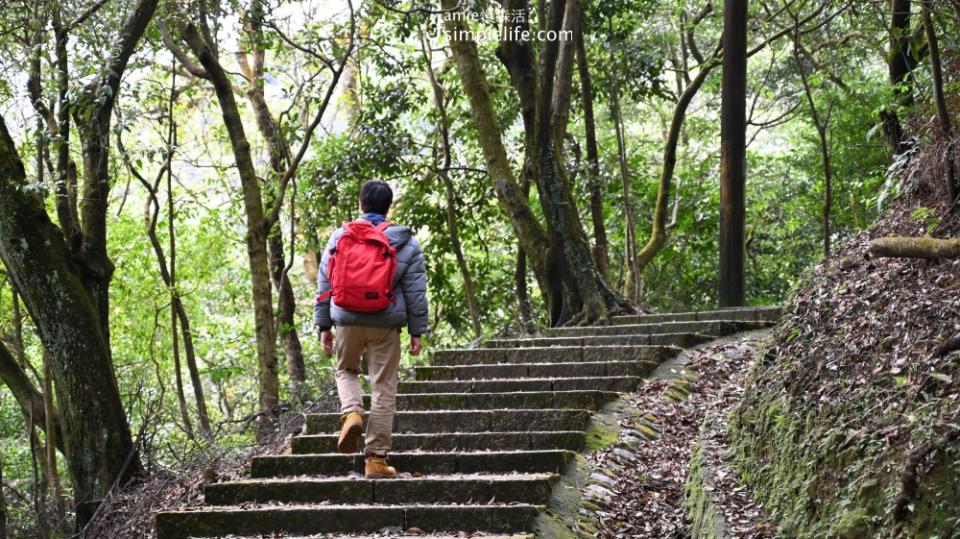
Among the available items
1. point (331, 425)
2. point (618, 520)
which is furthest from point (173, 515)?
point (618, 520)

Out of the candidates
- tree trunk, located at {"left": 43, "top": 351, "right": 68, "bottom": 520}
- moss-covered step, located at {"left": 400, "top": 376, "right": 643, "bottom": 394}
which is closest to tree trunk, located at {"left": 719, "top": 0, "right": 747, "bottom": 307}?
moss-covered step, located at {"left": 400, "top": 376, "right": 643, "bottom": 394}

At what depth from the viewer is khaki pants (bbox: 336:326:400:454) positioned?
6.52 m

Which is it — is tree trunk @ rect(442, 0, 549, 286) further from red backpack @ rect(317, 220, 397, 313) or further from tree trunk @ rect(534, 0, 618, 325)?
red backpack @ rect(317, 220, 397, 313)

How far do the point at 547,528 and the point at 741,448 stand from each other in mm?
1334

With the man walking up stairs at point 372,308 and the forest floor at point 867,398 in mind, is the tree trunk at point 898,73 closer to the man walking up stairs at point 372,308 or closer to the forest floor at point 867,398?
the forest floor at point 867,398

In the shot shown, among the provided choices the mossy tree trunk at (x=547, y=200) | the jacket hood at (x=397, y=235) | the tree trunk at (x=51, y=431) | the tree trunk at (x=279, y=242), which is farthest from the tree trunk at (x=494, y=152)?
the jacket hood at (x=397, y=235)

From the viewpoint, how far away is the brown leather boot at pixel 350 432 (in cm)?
659

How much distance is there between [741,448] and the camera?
6066 mm

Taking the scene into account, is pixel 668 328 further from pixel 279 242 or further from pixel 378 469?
pixel 279 242

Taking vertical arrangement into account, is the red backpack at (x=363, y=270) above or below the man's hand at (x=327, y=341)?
above

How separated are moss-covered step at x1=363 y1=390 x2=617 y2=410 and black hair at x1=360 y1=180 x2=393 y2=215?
7.31 ft

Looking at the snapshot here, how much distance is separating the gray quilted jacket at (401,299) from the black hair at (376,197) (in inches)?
6.7

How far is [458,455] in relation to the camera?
6891mm

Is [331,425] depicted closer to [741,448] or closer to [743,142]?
[741,448]
